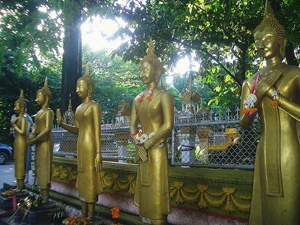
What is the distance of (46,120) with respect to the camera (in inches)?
217

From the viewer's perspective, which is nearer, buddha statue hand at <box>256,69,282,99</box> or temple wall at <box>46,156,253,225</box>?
buddha statue hand at <box>256,69,282,99</box>

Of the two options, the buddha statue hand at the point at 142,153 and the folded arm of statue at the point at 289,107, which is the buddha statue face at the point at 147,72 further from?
the folded arm of statue at the point at 289,107

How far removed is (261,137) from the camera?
2826 millimetres

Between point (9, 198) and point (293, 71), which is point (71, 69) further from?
point (293, 71)

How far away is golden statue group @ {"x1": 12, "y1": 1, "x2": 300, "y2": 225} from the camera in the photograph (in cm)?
260

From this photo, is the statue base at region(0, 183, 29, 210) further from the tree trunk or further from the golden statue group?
the tree trunk

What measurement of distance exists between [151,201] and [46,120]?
112 inches

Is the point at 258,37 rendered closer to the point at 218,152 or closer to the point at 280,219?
the point at 280,219

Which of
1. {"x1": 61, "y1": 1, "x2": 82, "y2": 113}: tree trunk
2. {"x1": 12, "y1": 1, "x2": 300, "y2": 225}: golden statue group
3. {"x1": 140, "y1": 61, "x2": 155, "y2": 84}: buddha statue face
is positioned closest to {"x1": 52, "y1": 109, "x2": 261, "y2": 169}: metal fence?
{"x1": 12, "y1": 1, "x2": 300, "y2": 225}: golden statue group

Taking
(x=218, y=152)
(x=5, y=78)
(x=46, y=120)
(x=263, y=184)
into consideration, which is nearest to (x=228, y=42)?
(x=218, y=152)

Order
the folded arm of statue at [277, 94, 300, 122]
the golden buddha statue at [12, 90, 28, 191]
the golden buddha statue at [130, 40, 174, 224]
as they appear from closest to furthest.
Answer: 1. the folded arm of statue at [277, 94, 300, 122]
2. the golden buddha statue at [130, 40, 174, 224]
3. the golden buddha statue at [12, 90, 28, 191]

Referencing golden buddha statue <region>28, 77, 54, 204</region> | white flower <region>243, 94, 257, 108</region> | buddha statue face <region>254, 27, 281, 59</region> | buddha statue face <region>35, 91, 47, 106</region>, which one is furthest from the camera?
buddha statue face <region>35, 91, 47, 106</region>

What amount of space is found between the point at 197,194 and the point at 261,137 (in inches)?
64.2

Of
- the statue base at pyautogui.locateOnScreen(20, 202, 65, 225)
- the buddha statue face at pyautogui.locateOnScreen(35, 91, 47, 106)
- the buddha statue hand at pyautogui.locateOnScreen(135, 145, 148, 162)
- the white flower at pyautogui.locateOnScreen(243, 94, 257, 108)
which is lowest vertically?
the statue base at pyautogui.locateOnScreen(20, 202, 65, 225)
